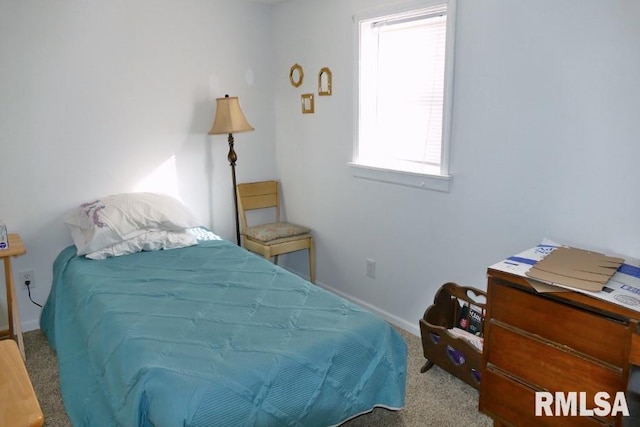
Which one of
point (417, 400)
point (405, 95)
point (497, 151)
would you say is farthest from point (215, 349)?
point (405, 95)

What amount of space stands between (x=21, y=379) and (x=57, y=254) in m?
2.21


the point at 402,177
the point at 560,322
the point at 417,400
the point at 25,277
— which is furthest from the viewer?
the point at 25,277

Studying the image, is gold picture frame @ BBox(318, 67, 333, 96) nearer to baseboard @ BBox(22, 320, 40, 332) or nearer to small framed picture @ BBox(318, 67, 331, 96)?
small framed picture @ BBox(318, 67, 331, 96)

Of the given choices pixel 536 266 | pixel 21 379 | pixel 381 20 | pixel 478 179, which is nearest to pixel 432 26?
pixel 381 20

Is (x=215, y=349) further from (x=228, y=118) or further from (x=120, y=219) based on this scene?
(x=228, y=118)

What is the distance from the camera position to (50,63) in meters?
2.88

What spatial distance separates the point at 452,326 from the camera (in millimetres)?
2652

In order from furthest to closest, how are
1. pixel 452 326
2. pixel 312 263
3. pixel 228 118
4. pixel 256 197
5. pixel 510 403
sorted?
pixel 256 197 < pixel 312 263 < pixel 228 118 < pixel 452 326 < pixel 510 403

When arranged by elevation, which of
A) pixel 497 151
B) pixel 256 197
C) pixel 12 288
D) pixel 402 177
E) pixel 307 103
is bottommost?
pixel 12 288

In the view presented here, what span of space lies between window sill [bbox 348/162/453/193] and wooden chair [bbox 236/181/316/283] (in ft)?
2.38

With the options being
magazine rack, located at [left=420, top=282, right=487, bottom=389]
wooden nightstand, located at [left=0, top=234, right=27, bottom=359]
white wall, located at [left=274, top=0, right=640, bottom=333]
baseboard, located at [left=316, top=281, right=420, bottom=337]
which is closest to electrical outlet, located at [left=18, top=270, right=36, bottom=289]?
wooden nightstand, located at [left=0, top=234, right=27, bottom=359]

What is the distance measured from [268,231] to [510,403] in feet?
6.99

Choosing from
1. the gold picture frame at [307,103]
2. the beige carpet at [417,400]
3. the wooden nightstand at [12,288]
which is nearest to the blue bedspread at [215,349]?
Result: the beige carpet at [417,400]

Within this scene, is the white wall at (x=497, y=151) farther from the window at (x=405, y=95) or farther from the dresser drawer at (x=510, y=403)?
the dresser drawer at (x=510, y=403)
